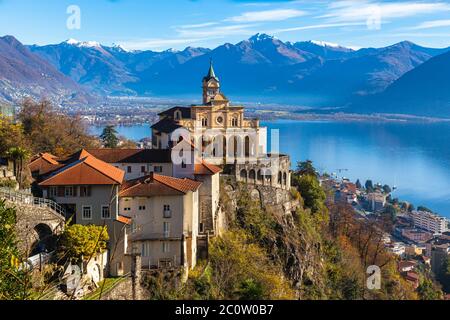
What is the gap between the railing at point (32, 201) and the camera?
12.7 m

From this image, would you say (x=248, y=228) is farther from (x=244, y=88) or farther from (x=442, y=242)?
(x=244, y=88)

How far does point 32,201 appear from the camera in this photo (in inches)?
510

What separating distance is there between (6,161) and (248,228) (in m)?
7.81

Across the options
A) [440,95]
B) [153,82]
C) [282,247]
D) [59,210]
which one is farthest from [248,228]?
[153,82]

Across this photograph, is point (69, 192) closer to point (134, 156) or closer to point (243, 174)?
point (134, 156)

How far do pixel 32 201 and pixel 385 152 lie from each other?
82.8 metres

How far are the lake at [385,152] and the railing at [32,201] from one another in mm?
47113

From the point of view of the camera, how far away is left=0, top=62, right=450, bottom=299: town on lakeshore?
12328 mm

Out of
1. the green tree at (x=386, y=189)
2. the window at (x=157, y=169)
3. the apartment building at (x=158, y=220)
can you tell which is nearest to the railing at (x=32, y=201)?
the apartment building at (x=158, y=220)

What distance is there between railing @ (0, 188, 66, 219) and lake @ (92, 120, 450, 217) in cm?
4711

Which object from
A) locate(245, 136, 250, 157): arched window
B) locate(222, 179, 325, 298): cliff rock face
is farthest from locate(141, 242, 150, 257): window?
locate(245, 136, 250, 157): arched window

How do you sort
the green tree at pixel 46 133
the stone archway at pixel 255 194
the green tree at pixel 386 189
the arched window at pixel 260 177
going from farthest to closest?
the green tree at pixel 386 189 < the green tree at pixel 46 133 < the arched window at pixel 260 177 < the stone archway at pixel 255 194

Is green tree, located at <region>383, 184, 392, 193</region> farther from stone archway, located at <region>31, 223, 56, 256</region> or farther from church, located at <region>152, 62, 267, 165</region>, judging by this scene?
stone archway, located at <region>31, 223, 56, 256</region>

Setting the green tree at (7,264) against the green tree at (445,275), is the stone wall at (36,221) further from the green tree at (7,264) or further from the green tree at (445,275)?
the green tree at (445,275)
